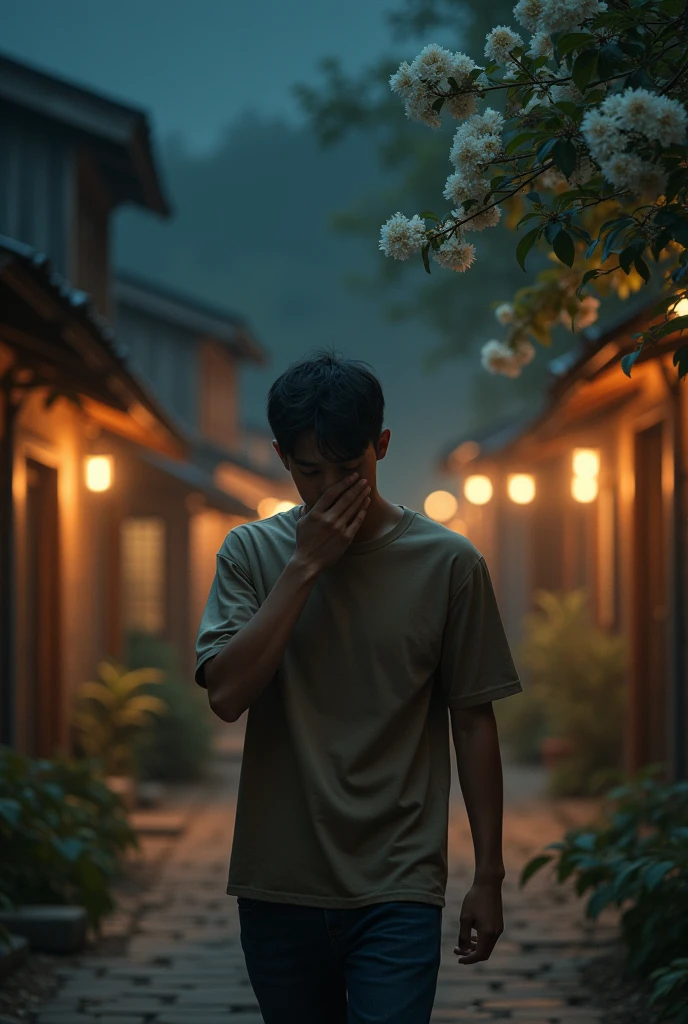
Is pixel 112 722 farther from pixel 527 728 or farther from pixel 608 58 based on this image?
pixel 608 58

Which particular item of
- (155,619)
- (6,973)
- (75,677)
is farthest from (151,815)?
(155,619)

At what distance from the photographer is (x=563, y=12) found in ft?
9.70

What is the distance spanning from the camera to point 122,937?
6711mm

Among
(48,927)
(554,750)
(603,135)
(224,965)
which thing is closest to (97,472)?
(48,927)

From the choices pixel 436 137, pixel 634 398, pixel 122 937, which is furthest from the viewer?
pixel 436 137

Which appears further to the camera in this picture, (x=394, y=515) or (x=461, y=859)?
(x=461, y=859)

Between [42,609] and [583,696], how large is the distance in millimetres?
5085

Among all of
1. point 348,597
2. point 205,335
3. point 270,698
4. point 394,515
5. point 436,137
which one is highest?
point 436,137

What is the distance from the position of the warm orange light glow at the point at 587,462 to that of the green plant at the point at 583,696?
1552mm

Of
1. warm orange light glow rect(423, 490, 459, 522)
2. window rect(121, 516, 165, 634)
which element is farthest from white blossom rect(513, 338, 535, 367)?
warm orange light glow rect(423, 490, 459, 522)

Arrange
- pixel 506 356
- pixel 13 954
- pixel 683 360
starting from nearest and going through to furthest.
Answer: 1. pixel 683 360
2. pixel 506 356
3. pixel 13 954

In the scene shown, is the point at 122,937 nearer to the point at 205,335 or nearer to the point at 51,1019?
the point at 51,1019

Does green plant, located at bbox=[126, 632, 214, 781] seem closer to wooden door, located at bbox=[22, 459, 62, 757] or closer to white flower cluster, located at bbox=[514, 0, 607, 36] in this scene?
wooden door, located at bbox=[22, 459, 62, 757]

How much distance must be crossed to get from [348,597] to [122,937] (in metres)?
4.56
